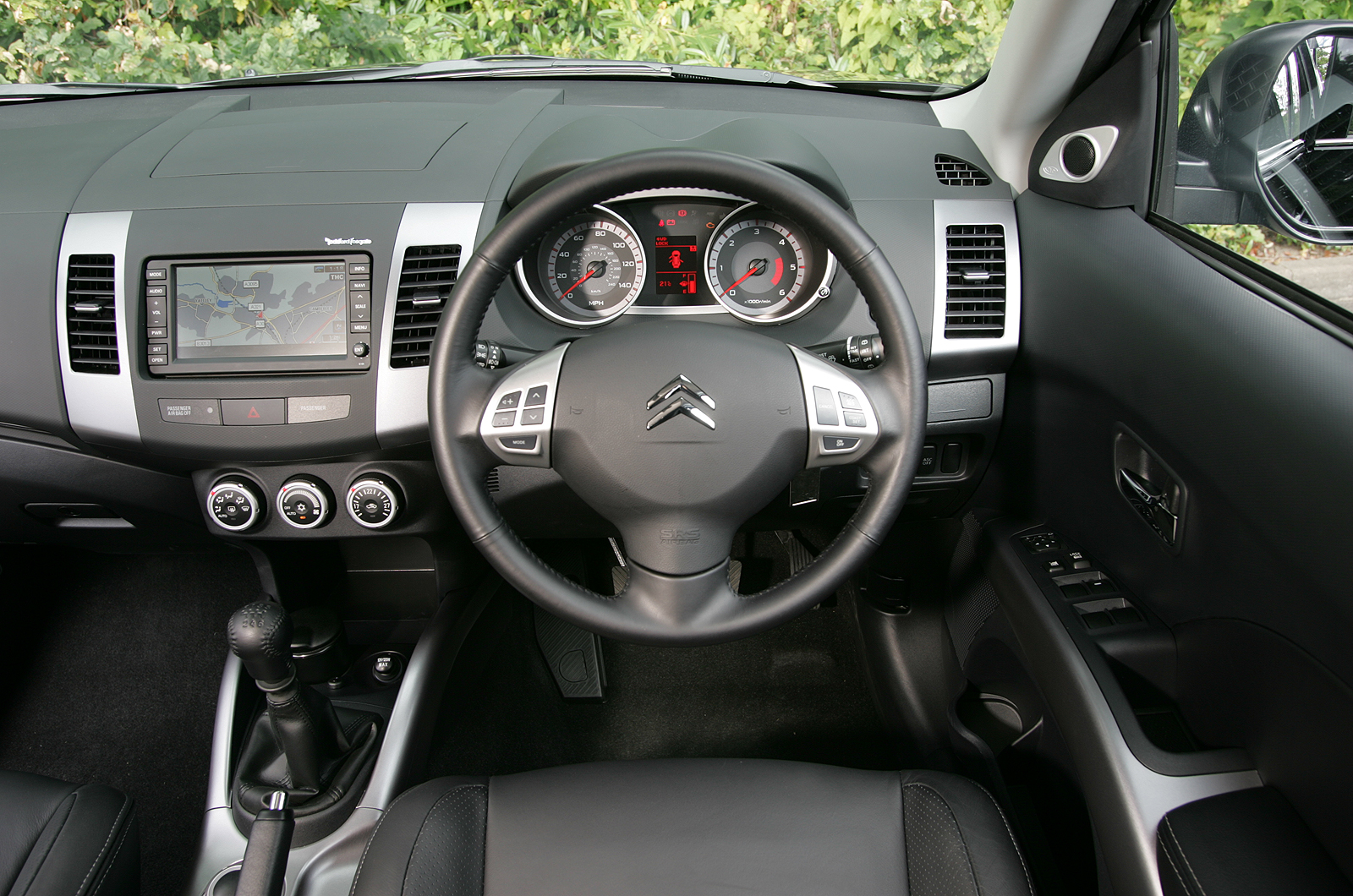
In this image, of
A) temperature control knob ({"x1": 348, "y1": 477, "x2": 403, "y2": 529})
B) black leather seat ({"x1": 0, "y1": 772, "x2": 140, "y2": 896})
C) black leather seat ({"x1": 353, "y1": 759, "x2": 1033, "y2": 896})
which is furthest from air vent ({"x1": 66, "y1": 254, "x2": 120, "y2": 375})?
black leather seat ({"x1": 353, "y1": 759, "x2": 1033, "y2": 896})

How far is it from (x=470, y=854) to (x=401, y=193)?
3.33 ft

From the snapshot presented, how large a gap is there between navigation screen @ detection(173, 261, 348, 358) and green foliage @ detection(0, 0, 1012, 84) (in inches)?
27.2

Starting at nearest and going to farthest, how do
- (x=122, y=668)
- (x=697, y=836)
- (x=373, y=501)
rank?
(x=697, y=836), (x=373, y=501), (x=122, y=668)

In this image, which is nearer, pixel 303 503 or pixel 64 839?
pixel 64 839

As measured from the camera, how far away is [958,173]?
1540 millimetres

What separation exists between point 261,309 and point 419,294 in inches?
10.9

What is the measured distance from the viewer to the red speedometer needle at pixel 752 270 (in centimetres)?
146

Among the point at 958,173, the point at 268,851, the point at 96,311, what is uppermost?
the point at 958,173

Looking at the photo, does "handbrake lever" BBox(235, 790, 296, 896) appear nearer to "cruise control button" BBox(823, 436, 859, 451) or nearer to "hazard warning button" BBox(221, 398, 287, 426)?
"hazard warning button" BBox(221, 398, 287, 426)

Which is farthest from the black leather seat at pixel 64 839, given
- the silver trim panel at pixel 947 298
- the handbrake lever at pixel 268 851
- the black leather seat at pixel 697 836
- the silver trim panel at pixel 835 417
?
the silver trim panel at pixel 947 298

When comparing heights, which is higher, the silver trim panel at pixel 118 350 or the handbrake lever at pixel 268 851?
the silver trim panel at pixel 118 350

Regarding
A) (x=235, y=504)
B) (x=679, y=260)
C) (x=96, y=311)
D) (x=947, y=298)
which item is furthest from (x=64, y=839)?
(x=947, y=298)

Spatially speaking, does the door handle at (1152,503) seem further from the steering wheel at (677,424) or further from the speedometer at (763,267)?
the speedometer at (763,267)

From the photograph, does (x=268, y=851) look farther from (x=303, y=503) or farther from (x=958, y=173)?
(x=958, y=173)
